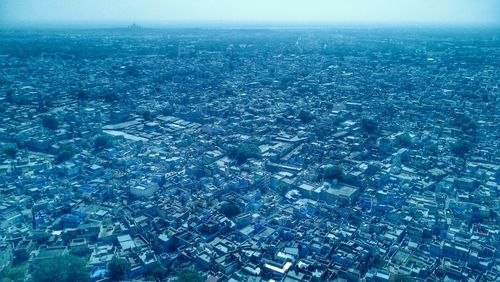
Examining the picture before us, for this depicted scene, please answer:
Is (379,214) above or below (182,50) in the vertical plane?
below

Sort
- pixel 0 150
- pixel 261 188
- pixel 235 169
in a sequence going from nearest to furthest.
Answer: pixel 261 188 < pixel 235 169 < pixel 0 150

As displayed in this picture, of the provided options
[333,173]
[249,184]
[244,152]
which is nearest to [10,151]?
[244,152]

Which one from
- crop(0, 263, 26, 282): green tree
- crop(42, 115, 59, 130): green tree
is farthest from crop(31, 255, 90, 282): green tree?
crop(42, 115, 59, 130): green tree

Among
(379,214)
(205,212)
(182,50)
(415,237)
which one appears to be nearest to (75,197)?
(205,212)

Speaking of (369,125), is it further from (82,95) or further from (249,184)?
(82,95)

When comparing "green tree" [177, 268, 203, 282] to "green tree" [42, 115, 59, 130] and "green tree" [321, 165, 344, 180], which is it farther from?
"green tree" [42, 115, 59, 130]

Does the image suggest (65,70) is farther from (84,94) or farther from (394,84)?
(394,84)

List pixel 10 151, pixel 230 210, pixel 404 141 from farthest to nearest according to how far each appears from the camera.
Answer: pixel 404 141
pixel 10 151
pixel 230 210
